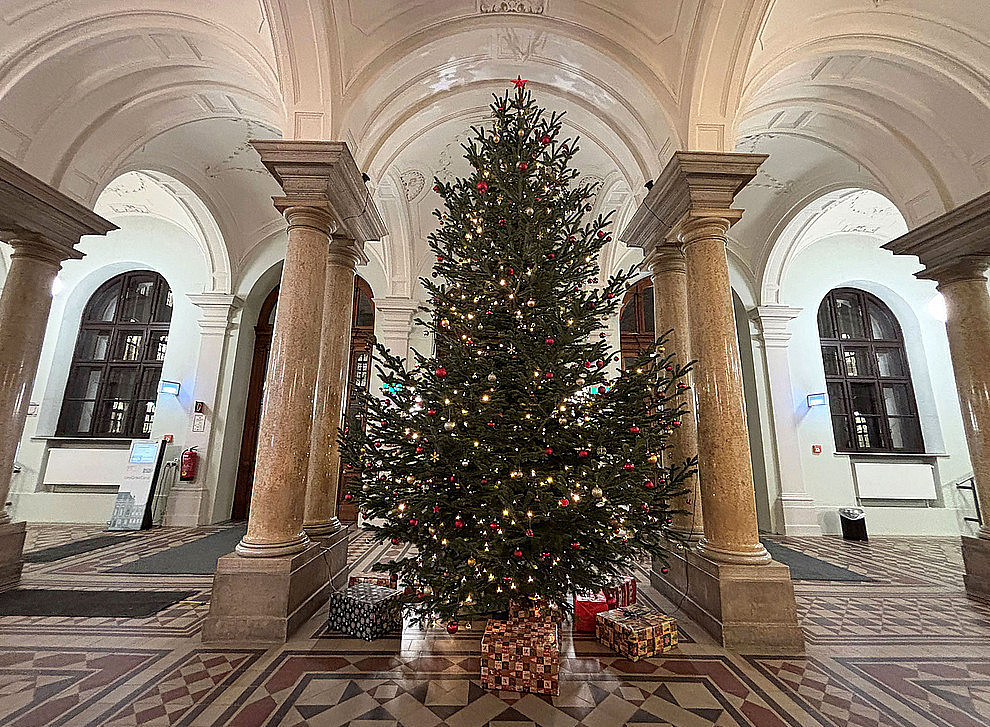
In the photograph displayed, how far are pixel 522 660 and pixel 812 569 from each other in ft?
15.3

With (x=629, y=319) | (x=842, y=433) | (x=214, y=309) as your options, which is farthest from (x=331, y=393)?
(x=842, y=433)

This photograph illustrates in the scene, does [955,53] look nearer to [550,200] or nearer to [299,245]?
[550,200]

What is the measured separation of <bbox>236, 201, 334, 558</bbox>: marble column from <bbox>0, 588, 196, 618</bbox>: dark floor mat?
1319 mm

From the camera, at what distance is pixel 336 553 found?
432 cm

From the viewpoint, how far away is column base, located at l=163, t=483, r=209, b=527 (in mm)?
7816

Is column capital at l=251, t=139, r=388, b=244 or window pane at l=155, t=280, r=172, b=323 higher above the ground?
window pane at l=155, t=280, r=172, b=323

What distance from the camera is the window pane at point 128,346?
930 cm

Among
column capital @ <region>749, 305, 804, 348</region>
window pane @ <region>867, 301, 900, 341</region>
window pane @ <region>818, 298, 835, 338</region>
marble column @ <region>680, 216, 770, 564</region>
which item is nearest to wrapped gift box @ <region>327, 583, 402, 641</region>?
marble column @ <region>680, 216, 770, 564</region>

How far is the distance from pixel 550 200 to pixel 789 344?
294 inches

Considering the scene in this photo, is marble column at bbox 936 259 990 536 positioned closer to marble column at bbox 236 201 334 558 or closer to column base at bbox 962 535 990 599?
column base at bbox 962 535 990 599

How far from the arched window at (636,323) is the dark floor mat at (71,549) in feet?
29.2

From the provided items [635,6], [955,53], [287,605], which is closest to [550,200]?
[635,6]

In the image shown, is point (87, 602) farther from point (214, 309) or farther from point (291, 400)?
point (214, 309)

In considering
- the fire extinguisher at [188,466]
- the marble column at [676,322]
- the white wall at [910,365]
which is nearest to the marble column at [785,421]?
the white wall at [910,365]
